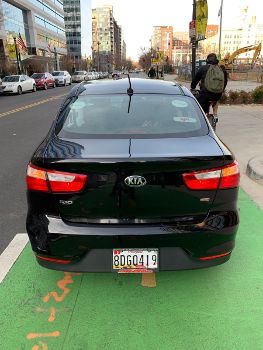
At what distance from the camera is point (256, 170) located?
230 inches

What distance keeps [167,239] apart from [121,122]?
1.22 meters

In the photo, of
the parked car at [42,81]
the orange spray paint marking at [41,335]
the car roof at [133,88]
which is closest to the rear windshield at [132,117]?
the car roof at [133,88]

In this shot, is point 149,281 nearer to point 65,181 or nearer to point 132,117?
point 65,181

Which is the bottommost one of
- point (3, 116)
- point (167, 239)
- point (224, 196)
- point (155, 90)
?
point (3, 116)

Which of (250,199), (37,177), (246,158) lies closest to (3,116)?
(246,158)

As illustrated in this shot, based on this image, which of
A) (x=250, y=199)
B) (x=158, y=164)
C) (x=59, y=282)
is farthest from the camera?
(x=250, y=199)

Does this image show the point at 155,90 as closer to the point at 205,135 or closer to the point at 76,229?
the point at 205,135

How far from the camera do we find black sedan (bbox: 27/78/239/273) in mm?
2545

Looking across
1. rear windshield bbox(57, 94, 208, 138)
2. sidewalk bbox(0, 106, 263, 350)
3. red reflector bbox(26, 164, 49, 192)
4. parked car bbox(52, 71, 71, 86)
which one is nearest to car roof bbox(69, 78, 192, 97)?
rear windshield bbox(57, 94, 208, 138)

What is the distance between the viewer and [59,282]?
324 cm

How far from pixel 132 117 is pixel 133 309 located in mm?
1663

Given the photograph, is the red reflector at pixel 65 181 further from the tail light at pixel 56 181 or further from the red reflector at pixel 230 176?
the red reflector at pixel 230 176

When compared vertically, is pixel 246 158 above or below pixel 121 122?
below

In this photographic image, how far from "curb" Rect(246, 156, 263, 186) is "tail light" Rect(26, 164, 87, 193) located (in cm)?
388
